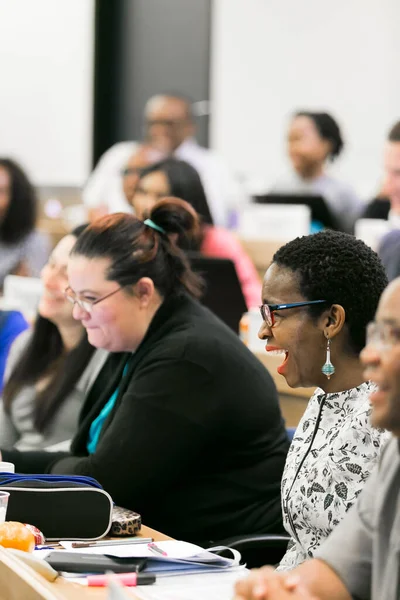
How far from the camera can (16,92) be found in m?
9.02

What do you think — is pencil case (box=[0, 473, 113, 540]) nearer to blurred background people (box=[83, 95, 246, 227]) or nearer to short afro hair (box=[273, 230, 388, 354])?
short afro hair (box=[273, 230, 388, 354])

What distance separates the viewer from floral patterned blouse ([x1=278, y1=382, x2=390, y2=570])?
184 centimetres

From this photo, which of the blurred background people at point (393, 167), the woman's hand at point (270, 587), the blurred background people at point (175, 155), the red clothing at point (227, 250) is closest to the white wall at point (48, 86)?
the blurred background people at point (175, 155)

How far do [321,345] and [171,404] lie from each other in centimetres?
62

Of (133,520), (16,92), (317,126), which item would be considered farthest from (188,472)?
(16,92)

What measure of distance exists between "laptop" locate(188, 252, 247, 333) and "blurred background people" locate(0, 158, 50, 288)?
1.37 m

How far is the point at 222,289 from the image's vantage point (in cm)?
425

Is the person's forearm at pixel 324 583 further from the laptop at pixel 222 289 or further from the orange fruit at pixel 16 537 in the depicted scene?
the laptop at pixel 222 289

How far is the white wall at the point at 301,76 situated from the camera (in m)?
7.57

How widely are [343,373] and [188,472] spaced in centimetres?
68

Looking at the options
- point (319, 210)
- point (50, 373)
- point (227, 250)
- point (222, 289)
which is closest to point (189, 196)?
point (227, 250)

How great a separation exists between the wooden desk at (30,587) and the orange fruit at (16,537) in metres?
0.11

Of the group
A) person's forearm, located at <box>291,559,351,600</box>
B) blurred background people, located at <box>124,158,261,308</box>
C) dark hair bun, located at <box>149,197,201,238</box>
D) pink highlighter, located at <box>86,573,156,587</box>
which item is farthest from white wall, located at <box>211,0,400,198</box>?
person's forearm, located at <box>291,559,351,600</box>

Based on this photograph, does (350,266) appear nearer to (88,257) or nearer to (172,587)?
(172,587)
